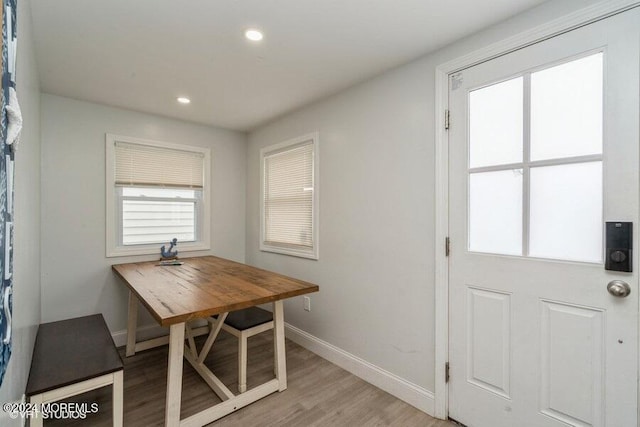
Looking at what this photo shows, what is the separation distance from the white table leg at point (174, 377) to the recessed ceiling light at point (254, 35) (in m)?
1.76

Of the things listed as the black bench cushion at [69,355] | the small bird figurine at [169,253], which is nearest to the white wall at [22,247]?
the black bench cushion at [69,355]

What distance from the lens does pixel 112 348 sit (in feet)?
5.82

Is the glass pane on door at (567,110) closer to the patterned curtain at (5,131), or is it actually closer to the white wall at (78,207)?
the patterned curtain at (5,131)

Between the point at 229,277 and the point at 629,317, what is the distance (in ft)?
7.73

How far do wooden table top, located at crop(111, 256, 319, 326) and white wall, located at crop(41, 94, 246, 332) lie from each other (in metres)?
0.29

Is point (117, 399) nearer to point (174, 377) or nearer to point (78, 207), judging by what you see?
point (174, 377)

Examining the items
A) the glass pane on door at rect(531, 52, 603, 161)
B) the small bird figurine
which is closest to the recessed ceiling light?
the glass pane on door at rect(531, 52, 603, 161)

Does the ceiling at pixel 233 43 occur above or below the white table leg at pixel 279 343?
above

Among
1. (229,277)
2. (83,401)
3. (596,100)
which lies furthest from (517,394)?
(83,401)

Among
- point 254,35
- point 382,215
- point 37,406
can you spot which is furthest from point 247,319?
point 254,35

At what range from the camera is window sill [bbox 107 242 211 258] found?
119 inches

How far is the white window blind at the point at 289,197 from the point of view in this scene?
119 inches

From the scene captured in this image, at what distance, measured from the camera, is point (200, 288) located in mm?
2070

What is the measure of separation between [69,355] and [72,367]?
179 mm
